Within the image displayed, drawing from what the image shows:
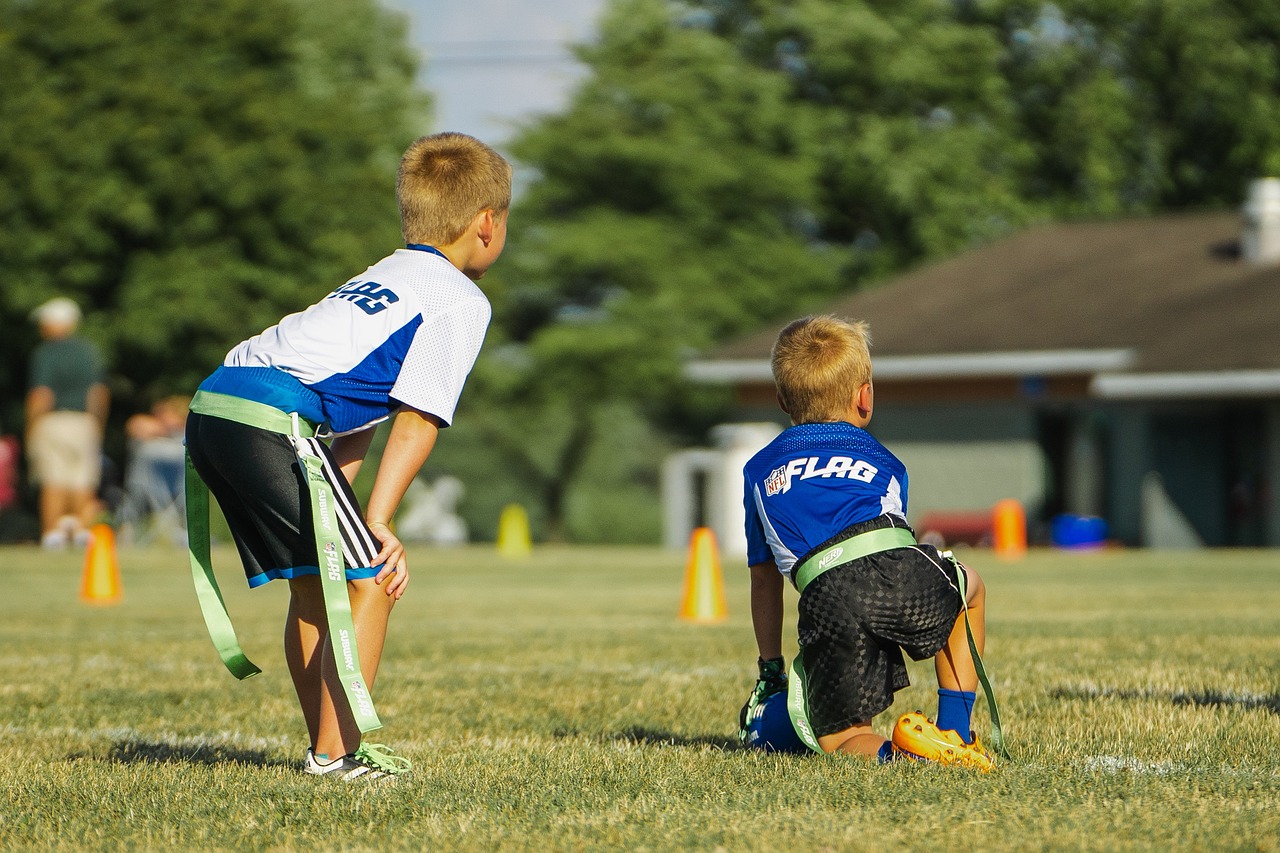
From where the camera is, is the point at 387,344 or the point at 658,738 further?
the point at 658,738

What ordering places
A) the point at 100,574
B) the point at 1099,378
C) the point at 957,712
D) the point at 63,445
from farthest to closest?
the point at 1099,378, the point at 63,445, the point at 100,574, the point at 957,712

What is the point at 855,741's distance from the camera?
5.11 metres

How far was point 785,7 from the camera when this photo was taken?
45.2 m

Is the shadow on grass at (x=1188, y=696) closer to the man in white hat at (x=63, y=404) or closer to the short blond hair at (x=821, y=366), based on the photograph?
the short blond hair at (x=821, y=366)

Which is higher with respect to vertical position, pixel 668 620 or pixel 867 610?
pixel 867 610

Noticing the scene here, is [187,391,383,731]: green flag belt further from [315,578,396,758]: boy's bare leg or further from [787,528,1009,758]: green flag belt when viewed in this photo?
[787,528,1009,758]: green flag belt

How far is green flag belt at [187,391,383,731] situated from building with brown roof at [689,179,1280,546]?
24.0 m

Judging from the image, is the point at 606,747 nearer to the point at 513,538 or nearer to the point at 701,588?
the point at 701,588

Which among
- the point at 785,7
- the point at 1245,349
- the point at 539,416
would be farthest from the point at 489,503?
the point at 1245,349

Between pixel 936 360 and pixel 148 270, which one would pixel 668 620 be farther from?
pixel 148 270

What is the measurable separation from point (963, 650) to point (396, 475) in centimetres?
175

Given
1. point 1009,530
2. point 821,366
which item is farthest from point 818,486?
point 1009,530

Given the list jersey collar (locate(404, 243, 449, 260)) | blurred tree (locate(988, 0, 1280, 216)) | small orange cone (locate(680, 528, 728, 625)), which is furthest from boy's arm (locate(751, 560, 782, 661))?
blurred tree (locate(988, 0, 1280, 216))

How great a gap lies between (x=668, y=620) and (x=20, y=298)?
21914mm
